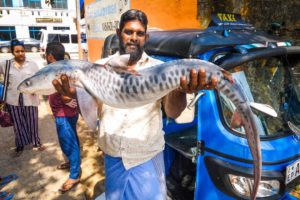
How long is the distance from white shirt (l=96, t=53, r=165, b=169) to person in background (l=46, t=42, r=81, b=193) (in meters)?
1.81

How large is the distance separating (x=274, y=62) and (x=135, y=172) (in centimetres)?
190

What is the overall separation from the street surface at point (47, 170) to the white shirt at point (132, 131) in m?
2.12

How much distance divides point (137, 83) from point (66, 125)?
242 cm

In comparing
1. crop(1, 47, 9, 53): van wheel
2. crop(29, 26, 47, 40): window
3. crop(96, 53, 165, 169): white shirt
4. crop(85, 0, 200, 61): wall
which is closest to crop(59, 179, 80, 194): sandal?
crop(96, 53, 165, 169): white shirt

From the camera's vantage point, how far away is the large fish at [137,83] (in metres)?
1.92

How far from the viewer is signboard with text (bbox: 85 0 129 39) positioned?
690cm

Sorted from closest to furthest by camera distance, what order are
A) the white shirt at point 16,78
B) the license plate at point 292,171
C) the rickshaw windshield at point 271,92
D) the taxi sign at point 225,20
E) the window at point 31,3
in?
the license plate at point 292,171 → the rickshaw windshield at point 271,92 → the taxi sign at point 225,20 → the white shirt at point 16,78 → the window at point 31,3

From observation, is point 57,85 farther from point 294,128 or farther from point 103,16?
point 103,16

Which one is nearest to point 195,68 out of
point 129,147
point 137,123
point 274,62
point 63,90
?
point 137,123

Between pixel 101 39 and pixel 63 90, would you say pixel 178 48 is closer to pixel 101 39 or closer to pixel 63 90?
pixel 63 90

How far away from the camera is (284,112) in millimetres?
2885

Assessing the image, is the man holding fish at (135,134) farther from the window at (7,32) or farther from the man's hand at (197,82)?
the window at (7,32)

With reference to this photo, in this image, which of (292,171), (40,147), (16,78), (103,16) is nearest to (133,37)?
(292,171)

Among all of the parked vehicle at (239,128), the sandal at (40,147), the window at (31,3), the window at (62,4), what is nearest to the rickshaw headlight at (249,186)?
the parked vehicle at (239,128)
